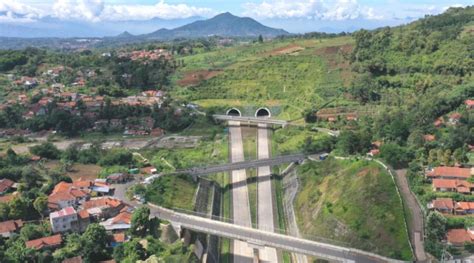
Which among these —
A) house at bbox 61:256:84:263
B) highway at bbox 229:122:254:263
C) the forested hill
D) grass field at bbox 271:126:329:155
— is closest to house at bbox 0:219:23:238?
house at bbox 61:256:84:263

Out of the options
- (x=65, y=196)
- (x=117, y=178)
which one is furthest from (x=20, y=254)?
(x=117, y=178)

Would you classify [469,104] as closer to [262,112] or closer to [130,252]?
[262,112]

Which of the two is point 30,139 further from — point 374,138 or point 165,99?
point 374,138

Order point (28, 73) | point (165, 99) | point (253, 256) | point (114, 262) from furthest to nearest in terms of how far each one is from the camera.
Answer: point (28, 73) < point (165, 99) < point (253, 256) < point (114, 262)

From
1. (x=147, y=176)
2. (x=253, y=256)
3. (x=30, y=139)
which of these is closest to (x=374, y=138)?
(x=253, y=256)

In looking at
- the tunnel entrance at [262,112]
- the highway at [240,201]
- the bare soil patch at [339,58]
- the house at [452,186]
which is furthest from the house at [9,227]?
the bare soil patch at [339,58]
